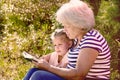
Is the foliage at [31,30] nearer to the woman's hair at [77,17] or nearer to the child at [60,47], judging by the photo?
the child at [60,47]

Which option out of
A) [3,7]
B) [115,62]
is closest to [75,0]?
[115,62]

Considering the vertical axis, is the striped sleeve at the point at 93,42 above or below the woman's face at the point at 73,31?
below

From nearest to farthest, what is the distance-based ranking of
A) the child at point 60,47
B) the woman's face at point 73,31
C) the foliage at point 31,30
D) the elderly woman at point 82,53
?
the elderly woman at point 82,53
the woman's face at point 73,31
the child at point 60,47
the foliage at point 31,30

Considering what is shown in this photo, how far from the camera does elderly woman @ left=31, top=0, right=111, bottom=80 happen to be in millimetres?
3443

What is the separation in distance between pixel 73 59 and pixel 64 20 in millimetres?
369

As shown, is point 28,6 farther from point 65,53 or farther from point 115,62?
point 65,53

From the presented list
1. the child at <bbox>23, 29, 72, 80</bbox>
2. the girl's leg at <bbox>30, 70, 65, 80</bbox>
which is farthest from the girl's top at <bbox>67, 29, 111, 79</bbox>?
the child at <bbox>23, 29, 72, 80</bbox>

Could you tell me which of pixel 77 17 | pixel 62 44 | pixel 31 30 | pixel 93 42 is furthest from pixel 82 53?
pixel 31 30

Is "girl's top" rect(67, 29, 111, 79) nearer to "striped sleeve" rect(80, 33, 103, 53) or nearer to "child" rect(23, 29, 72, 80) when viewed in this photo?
"striped sleeve" rect(80, 33, 103, 53)

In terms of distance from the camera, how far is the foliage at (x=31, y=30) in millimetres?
5594

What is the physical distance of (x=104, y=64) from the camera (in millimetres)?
3676

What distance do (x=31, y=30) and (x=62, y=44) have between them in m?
3.18

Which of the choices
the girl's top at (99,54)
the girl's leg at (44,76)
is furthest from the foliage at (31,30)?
the girl's leg at (44,76)

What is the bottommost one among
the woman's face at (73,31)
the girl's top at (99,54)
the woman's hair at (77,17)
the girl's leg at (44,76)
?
the girl's leg at (44,76)
